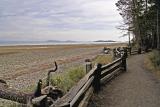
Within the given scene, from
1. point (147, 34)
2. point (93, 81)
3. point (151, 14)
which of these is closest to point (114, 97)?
point (93, 81)

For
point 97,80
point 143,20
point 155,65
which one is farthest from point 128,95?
point 143,20

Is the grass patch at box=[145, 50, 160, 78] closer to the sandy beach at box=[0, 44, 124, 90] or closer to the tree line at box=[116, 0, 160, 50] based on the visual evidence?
the sandy beach at box=[0, 44, 124, 90]

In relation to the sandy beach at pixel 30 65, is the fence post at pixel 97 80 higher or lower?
higher

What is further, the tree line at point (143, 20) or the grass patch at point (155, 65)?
the tree line at point (143, 20)

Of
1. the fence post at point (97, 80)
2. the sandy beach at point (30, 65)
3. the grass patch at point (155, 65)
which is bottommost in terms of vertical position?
the sandy beach at point (30, 65)

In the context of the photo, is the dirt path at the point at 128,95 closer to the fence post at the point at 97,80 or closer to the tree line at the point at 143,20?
the fence post at the point at 97,80

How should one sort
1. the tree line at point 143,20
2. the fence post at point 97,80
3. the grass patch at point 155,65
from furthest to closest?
the tree line at point 143,20
the grass patch at point 155,65
the fence post at point 97,80

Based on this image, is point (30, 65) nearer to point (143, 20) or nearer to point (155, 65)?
point (143, 20)

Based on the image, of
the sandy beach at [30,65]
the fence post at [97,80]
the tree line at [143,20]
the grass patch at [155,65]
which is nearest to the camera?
the fence post at [97,80]

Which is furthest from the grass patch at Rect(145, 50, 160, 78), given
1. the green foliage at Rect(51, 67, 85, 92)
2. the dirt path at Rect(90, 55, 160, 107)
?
the green foliage at Rect(51, 67, 85, 92)

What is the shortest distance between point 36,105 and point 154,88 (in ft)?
30.7

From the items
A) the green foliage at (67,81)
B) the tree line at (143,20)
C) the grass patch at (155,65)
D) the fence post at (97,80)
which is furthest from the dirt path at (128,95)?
the tree line at (143,20)

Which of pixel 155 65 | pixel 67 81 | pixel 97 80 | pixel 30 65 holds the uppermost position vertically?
pixel 97 80

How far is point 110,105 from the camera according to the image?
10.6 m
